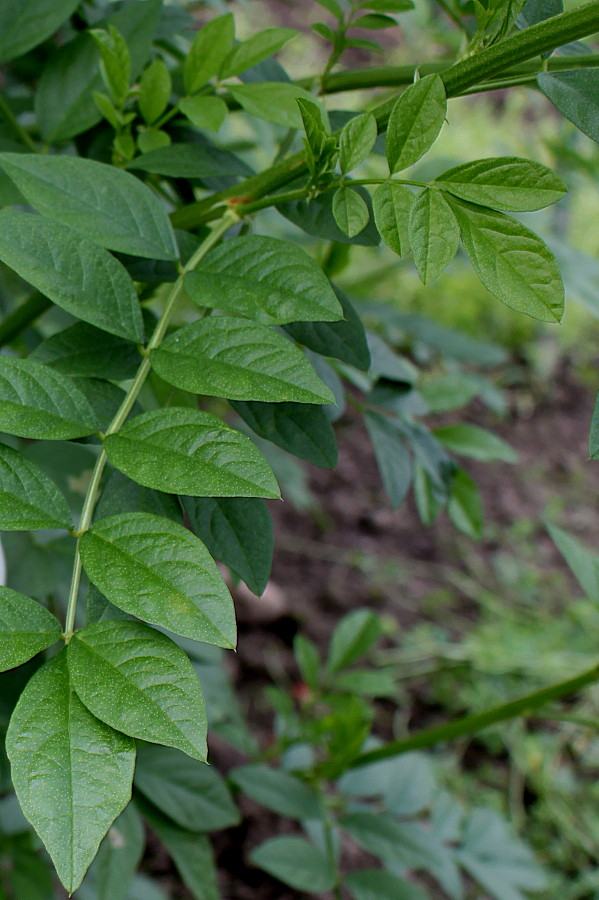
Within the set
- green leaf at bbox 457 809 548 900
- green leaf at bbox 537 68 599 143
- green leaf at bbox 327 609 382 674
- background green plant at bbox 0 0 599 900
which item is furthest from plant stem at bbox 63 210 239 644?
green leaf at bbox 457 809 548 900

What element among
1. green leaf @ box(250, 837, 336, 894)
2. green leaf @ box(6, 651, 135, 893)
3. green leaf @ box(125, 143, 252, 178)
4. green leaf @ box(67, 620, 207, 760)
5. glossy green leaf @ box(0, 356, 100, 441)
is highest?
green leaf @ box(125, 143, 252, 178)

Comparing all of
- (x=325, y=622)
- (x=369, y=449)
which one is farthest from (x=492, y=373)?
(x=325, y=622)

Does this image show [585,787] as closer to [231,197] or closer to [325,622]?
[325,622]

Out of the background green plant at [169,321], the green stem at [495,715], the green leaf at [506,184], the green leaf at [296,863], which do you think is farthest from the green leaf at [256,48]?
the green leaf at [296,863]

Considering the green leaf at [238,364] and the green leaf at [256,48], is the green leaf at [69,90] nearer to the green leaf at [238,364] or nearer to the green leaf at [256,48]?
the green leaf at [256,48]

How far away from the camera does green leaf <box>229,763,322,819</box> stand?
3.33 ft

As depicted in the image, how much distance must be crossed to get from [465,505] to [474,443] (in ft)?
0.31

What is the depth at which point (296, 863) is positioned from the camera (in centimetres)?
101

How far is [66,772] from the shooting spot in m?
0.36

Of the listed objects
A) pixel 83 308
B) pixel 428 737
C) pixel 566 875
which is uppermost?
pixel 83 308

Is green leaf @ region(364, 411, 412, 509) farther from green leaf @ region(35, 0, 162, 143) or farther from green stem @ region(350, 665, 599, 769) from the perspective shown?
green leaf @ region(35, 0, 162, 143)

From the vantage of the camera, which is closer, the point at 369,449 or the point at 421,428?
the point at 421,428

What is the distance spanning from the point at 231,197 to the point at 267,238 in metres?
0.09

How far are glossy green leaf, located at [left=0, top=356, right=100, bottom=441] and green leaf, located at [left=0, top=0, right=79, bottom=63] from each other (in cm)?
38
